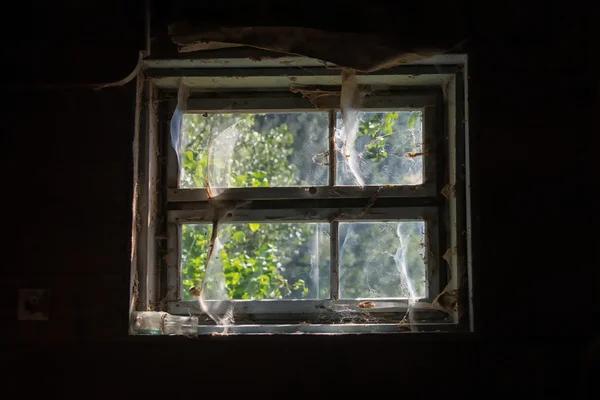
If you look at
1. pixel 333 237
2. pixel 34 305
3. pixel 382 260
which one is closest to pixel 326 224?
pixel 333 237

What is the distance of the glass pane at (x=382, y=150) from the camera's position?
54.8 inches

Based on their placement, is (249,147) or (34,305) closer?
(34,305)

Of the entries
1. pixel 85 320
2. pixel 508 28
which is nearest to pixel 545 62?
pixel 508 28

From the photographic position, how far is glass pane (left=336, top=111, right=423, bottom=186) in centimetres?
139

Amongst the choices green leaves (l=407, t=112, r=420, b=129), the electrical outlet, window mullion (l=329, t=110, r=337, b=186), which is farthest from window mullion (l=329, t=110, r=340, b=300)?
the electrical outlet

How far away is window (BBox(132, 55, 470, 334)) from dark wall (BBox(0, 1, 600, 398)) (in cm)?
13

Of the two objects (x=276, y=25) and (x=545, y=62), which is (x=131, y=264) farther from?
(x=545, y=62)

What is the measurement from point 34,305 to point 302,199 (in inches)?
26.5

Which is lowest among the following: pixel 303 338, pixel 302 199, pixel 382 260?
pixel 303 338

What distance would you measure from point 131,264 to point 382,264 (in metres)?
0.63

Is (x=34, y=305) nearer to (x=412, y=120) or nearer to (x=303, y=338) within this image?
(x=303, y=338)

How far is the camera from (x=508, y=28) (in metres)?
1.20

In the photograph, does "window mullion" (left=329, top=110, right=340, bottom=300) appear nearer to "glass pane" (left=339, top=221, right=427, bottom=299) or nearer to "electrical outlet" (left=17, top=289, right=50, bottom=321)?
"glass pane" (left=339, top=221, right=427, bottom=299)

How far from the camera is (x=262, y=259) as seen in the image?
141 centimetres
